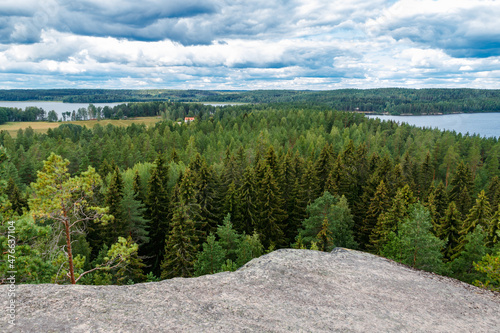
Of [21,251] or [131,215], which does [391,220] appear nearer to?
[131,215]

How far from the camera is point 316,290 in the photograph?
11234 millimetres

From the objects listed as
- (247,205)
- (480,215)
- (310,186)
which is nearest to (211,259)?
(247,205)

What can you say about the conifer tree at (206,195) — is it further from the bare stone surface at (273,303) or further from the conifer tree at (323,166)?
the bare stone surface at (273,303)

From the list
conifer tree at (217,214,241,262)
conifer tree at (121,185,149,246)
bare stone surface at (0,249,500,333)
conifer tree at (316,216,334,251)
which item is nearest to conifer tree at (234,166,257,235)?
conifer tree at (217,214,241,262)

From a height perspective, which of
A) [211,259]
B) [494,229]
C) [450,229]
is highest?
[494,229]

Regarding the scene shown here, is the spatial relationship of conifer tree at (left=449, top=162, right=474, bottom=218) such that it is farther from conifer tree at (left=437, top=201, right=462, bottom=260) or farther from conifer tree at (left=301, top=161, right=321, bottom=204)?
conifer tree at (left=301, top=161, right=321, bottom=204)

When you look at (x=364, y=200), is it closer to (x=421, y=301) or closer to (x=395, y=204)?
(x=395, y=204)

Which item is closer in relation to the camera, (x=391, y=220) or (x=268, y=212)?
(x=391, y=220)

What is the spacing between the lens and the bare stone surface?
27.2 ft

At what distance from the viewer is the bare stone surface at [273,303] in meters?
8.30

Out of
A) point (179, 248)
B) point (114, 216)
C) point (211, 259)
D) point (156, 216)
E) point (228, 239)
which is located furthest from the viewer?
point (156, 216)

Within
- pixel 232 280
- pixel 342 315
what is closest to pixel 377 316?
pixel 342 315

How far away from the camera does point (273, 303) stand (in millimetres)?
10055

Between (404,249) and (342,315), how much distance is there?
13.5m
